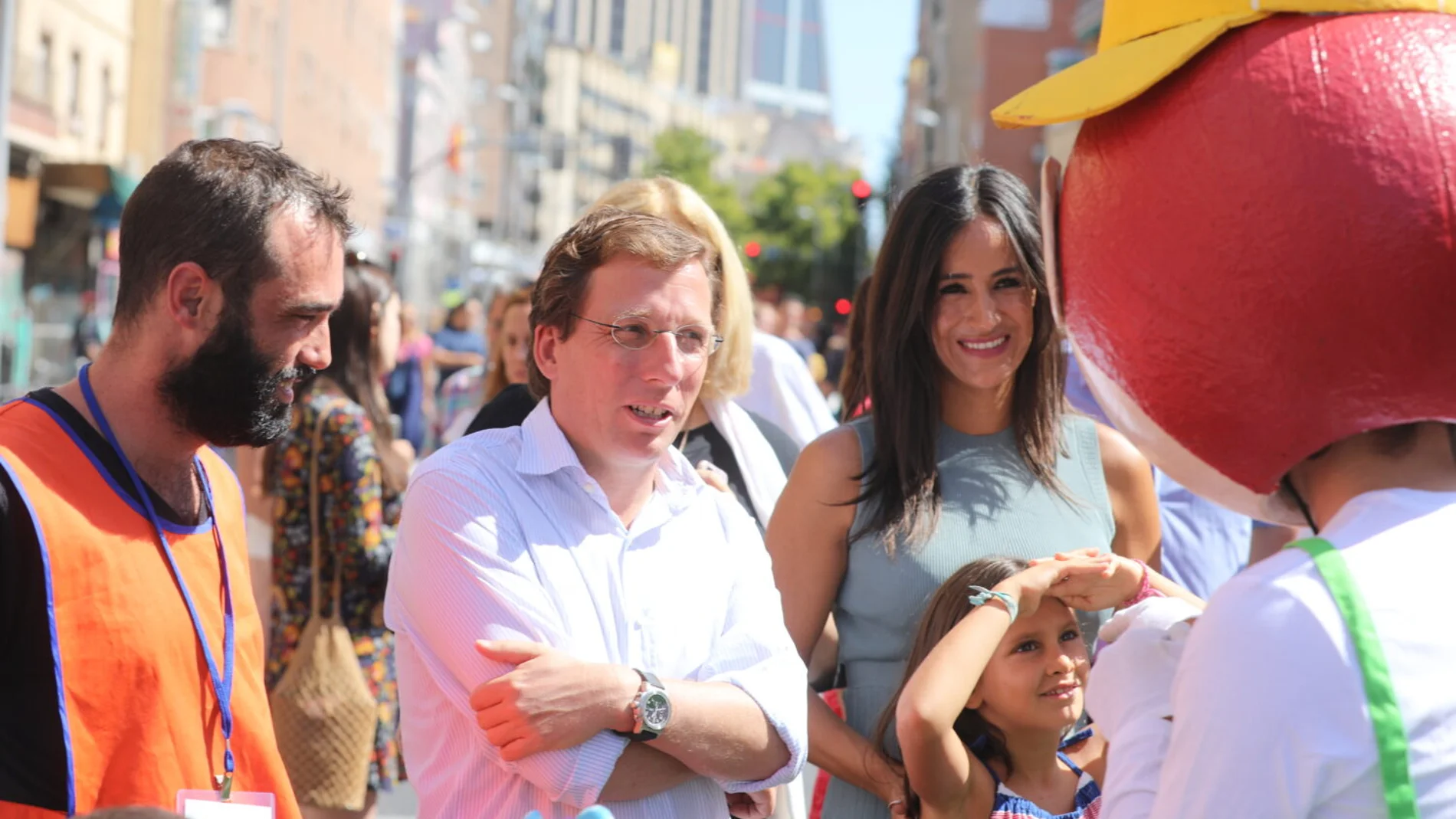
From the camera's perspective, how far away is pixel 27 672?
7.66 feet

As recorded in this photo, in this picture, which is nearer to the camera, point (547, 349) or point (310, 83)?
point (547, 349)

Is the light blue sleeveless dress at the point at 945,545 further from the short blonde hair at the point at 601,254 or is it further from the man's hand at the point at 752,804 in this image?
the short blonde hair at the point at 601,254

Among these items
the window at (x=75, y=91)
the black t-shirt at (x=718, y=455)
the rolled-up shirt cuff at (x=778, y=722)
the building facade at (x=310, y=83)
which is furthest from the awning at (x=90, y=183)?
the rolled-up shirt cuff at (x=778, y=722)

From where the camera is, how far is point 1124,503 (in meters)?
3.60

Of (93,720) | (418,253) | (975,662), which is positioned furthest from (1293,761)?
(418,253)

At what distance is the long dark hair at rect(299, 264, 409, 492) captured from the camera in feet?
16.9

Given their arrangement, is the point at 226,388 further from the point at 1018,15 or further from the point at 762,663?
the point at 1018,15

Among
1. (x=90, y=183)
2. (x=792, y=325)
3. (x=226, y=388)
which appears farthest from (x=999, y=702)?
(x=90, y=183)

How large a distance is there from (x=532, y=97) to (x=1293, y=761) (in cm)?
10381

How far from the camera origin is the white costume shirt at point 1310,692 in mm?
1616

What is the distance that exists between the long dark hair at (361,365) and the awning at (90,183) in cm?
2104

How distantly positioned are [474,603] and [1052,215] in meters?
1.16

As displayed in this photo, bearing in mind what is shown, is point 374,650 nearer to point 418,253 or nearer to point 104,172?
point 104,172

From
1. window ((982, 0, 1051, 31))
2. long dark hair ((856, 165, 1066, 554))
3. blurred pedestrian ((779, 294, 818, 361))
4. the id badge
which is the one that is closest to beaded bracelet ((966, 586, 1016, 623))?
long dark hair ((856, 165, 1066, 554))
